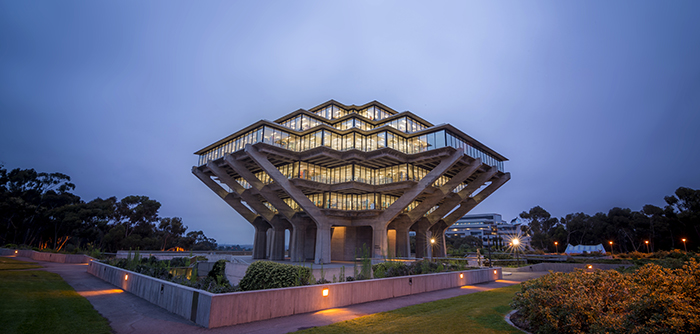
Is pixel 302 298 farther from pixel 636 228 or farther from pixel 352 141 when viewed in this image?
pixel 636 228

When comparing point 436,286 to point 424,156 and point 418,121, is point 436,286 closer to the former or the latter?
point 424,156

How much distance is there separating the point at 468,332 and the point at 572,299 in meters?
2.39

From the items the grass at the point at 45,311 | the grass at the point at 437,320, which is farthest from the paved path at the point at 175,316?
the grass at the point at 437,320

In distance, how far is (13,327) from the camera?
776cm

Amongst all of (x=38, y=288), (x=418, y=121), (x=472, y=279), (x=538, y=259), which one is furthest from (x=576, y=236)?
(x=38, y=288)

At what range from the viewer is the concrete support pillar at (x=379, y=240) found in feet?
128

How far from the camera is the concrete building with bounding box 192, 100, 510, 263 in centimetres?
3684

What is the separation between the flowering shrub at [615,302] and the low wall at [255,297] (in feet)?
17.1

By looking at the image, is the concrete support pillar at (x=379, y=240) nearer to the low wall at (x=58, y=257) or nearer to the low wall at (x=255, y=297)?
the low wall at (x=255, y=297)

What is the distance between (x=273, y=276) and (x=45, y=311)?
649 cm

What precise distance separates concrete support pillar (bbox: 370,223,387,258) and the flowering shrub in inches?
1194

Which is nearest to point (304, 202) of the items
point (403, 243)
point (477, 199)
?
point (403, 243)

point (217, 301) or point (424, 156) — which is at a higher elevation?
point (424, 156)

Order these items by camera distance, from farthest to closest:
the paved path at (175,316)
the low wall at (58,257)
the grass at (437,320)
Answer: the low wall at (58,257)
the paved path at (175,316)
the grass at (437,320)
